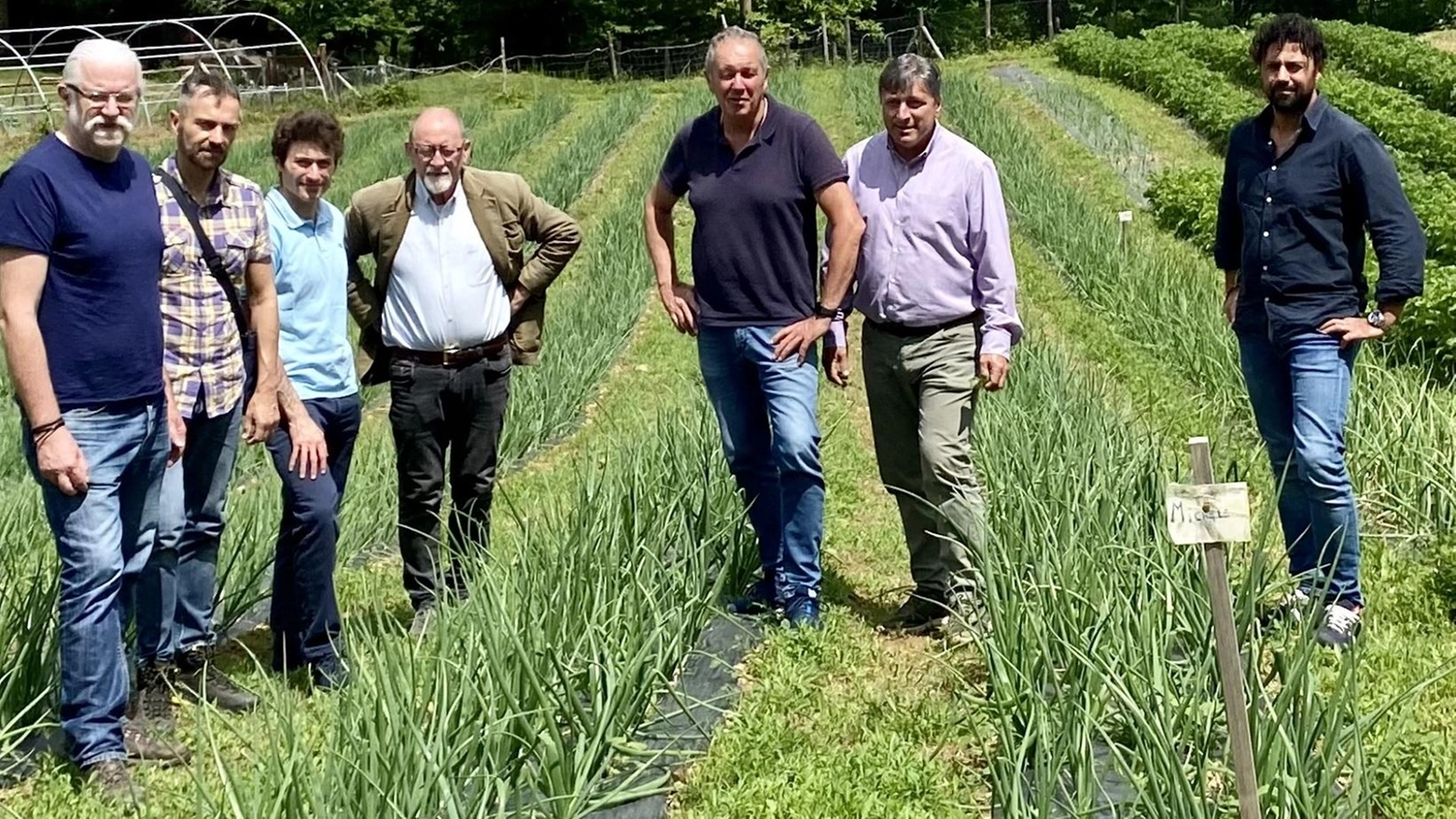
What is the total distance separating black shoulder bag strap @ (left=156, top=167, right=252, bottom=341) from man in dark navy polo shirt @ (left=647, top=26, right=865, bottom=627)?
104cm

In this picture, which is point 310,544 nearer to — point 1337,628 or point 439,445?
point 439,445

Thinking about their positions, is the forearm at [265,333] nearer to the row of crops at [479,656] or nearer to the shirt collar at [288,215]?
the shirt collar at [288,215]

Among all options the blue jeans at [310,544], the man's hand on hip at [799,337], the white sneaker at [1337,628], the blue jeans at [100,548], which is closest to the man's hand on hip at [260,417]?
the blue jeans at [310,544]

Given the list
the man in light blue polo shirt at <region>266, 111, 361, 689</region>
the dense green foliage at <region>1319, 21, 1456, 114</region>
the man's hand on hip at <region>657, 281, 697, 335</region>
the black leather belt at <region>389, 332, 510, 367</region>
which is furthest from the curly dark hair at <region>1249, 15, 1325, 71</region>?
the dense green foliage at <region>1319, 21, 1456, 114</region>

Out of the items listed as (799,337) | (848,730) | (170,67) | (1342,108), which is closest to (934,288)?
(799,337)

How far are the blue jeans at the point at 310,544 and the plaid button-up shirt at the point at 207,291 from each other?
0.21m

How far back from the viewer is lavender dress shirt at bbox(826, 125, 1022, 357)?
3342mm

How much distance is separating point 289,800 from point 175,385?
1.26 meters

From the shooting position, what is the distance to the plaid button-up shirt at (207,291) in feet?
9.73

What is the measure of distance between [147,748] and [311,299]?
1.05m

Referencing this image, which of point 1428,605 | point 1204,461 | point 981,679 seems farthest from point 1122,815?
point 1428,605

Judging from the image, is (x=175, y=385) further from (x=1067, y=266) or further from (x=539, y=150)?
(x=539, y=150)

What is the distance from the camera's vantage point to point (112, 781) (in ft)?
8.94

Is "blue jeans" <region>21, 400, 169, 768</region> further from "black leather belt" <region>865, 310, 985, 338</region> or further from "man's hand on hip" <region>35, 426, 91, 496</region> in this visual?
"black leather belt" <region>865, 310, 985, 338</region>
